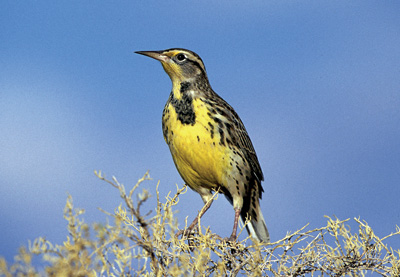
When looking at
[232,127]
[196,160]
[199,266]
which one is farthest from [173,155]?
[199,266]

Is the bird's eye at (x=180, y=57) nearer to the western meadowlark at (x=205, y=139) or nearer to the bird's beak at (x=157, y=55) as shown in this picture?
the western meadowlark at (x=205, y=139)

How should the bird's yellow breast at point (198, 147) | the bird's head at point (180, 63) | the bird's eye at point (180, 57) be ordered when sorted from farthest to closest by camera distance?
the bird's eye at point (180, 57) → the bird's head at point (180, 63) → the bird's yellow breast at point (198, 147)

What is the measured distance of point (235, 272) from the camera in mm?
5246

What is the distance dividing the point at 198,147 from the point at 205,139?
0.42 feet

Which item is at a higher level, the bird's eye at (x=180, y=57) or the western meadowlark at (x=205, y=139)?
the bird's eye at (x=180, y=57)

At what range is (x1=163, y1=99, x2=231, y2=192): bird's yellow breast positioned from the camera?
6.44 meters

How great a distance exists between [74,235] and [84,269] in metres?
0.27

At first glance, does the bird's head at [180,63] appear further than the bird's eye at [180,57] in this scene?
No

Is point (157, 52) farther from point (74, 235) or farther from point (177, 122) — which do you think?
point (74, 235)

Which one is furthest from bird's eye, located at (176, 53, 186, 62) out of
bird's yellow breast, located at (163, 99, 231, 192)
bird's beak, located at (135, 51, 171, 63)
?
bird's yellow breast, located at (163, 99, 231, 192)

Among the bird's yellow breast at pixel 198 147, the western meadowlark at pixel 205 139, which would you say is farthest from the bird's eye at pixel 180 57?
the bird's yellow breast at pixel 198 147

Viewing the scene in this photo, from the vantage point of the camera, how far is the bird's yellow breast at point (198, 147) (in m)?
6.44

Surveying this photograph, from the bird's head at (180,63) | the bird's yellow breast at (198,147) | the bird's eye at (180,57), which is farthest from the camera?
→ the bird's eye at (180,57)

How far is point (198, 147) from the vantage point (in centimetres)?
643
